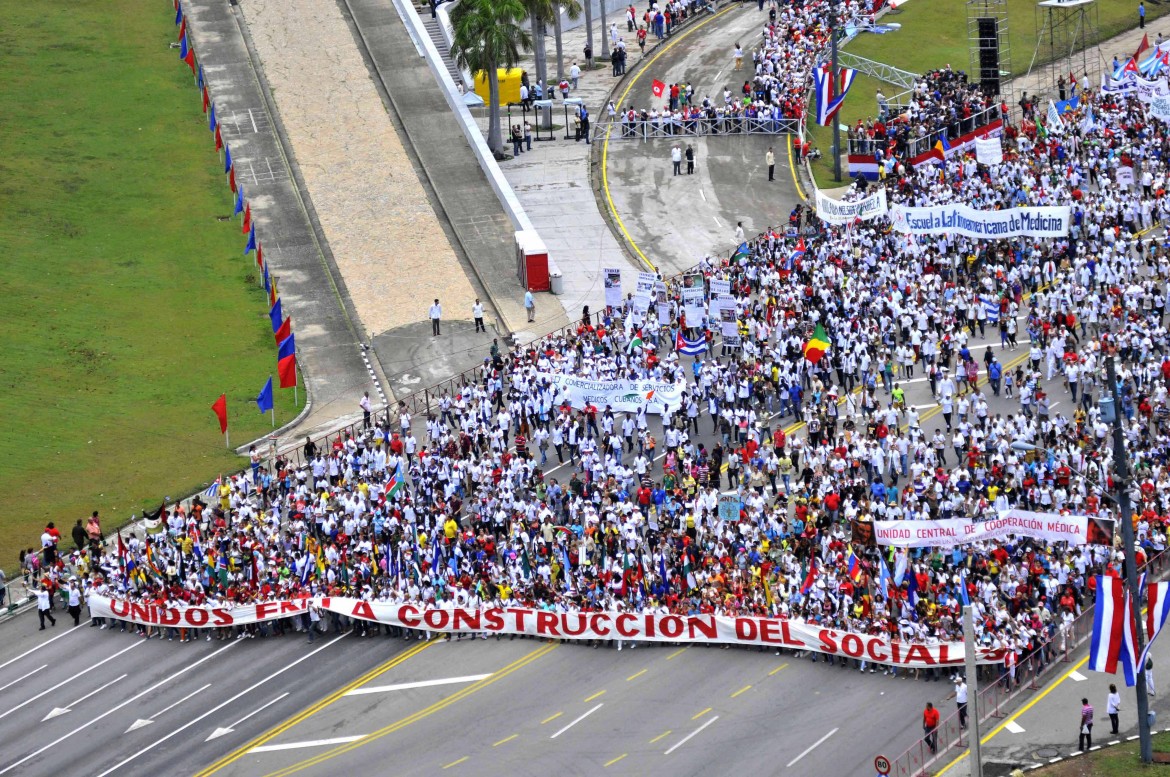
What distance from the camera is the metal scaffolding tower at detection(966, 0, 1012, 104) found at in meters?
74.2

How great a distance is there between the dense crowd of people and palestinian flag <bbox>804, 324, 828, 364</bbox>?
1.68ft

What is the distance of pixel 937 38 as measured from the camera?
84625 millimetres

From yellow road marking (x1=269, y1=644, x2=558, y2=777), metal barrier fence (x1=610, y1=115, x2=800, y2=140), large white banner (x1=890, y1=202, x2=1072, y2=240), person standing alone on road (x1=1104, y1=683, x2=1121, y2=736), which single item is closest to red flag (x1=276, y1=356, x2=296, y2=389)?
yellow road marking (x1=269, y1=644, x2=558, y2=777)

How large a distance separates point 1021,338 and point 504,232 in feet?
75.3

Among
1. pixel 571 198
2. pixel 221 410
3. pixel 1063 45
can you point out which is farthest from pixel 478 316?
pixel 1063 45

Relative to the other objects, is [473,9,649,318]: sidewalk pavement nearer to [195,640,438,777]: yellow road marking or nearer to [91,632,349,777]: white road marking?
[91,632,349,777]: white road marking

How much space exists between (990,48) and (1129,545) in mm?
44349

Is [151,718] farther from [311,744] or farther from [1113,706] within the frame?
[1113,706]

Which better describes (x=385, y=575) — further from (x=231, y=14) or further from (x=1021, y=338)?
(x=231, y=14)

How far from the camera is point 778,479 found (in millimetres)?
48781

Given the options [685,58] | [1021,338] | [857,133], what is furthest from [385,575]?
[685,58]

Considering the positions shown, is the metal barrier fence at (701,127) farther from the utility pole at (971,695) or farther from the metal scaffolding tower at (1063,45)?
the utility pole at (971,695)

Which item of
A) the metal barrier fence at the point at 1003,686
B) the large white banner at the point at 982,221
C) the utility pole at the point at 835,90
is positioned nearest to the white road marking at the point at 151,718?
the metal barrier fence at the point at 1003,686

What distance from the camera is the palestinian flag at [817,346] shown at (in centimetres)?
5181
